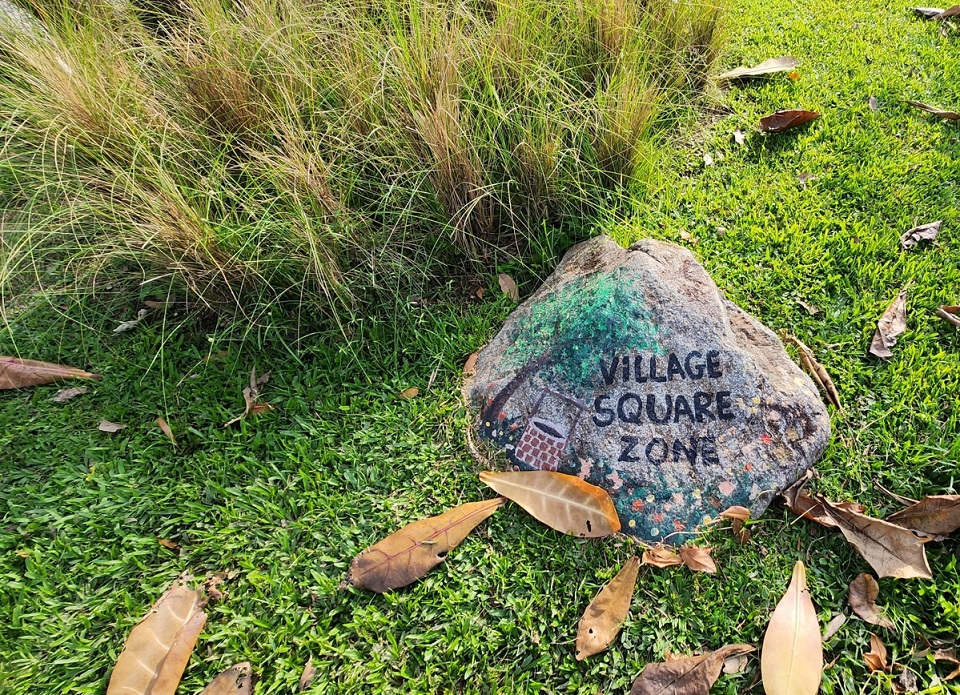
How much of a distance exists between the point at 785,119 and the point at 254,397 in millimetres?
2758

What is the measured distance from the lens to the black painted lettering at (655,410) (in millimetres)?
1847

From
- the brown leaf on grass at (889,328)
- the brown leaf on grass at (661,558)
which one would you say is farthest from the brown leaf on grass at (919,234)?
the brown leaf on grass at (661,558)

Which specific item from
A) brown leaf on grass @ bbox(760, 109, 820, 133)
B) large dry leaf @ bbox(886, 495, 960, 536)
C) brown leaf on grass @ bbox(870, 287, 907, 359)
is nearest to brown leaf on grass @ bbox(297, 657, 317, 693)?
large dry leaf @ bbox(886, 495, 960, 536)

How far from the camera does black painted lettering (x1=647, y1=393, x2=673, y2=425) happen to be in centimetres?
185

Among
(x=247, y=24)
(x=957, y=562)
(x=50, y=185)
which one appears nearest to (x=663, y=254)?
(x=957, y=562)

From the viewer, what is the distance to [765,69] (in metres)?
3.27

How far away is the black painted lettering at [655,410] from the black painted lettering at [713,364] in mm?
146

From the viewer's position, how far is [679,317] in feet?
6.29

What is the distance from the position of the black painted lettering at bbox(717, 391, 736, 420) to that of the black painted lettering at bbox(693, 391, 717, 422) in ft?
0.07

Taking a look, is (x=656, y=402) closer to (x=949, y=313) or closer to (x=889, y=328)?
(x=889, y=328)

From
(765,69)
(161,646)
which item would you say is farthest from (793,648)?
(765,69)

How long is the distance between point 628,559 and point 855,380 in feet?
3.52

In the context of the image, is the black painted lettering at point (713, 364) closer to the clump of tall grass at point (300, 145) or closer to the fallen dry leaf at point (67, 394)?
the clump of tall grass at point (300, 145)

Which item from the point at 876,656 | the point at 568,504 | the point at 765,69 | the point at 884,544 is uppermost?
the point at 765,69
